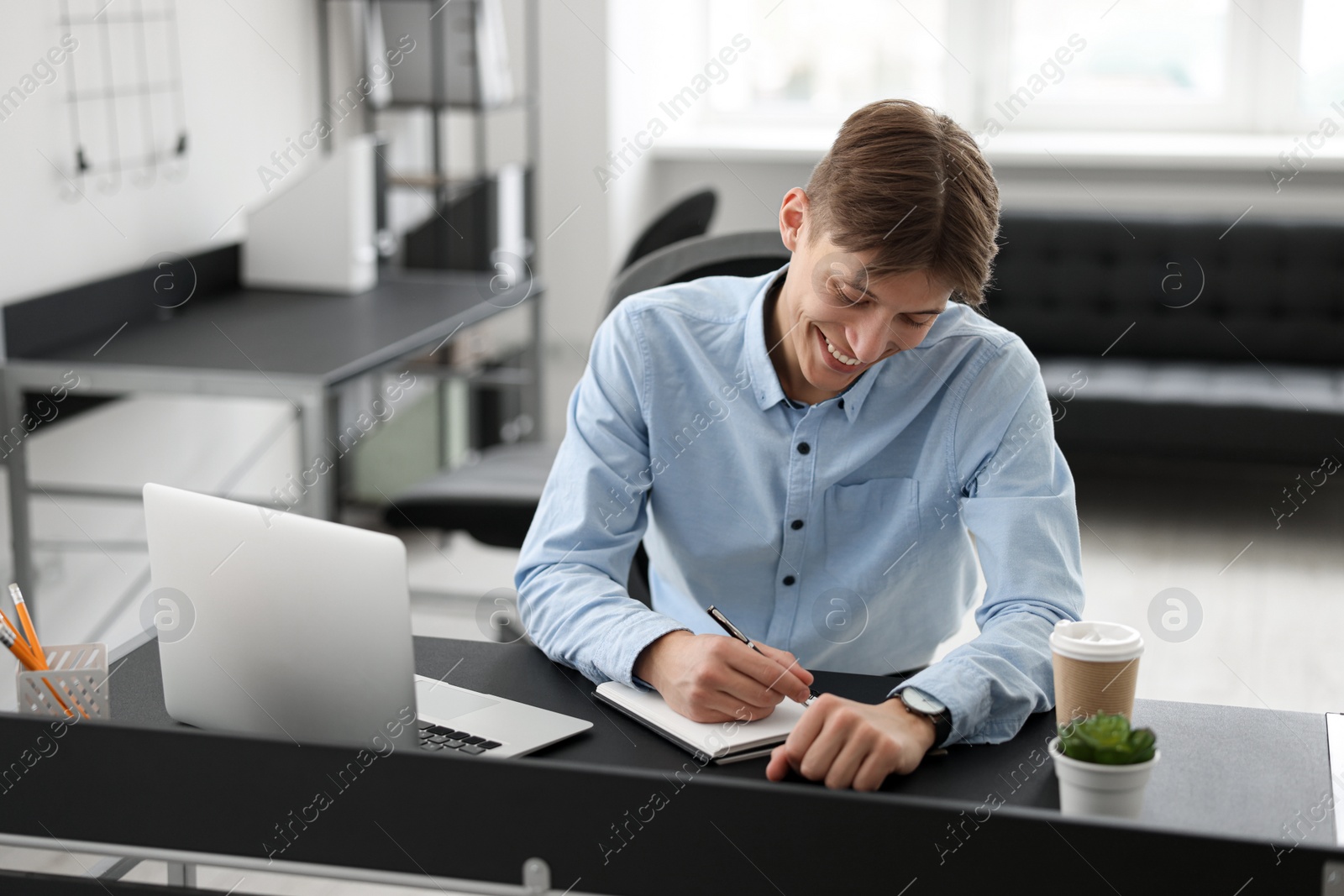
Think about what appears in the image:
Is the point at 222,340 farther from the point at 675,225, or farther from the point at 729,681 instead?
the point at 729,681

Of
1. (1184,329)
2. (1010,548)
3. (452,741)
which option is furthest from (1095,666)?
(1184,329)

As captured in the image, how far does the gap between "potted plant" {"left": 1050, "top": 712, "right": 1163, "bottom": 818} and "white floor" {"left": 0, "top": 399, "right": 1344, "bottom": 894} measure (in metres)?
1.31

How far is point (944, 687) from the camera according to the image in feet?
3.39

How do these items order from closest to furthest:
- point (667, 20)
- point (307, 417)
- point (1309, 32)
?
point (307, 417), point (1309, 32), point (667, 20)

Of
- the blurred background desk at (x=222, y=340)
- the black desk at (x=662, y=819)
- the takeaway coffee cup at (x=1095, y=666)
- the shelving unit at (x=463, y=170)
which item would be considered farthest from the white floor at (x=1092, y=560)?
the takeaway coffee cup at (x=1095, y=666)

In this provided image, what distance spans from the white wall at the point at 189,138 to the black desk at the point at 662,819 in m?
1.87

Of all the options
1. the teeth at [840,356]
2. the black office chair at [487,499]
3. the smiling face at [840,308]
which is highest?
the smiling face at [840,308]

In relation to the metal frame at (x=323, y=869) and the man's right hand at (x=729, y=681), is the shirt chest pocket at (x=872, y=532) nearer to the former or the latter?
the man's right hand at (x=729, y=681)

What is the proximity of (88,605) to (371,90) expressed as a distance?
1.49 metres

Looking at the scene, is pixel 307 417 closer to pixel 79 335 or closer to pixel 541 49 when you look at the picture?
pixel 79 335

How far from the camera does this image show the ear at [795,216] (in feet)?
4.12

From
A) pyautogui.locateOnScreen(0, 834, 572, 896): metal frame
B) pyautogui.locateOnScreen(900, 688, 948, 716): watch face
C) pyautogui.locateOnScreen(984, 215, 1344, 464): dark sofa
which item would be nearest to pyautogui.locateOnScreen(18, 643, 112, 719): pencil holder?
pyautogui.locateOnScreen(0, 834, 572, 896): metal frame

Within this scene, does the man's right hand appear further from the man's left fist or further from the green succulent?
the green succulent

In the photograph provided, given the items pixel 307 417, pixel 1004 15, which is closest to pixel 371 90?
pixel 307 417
